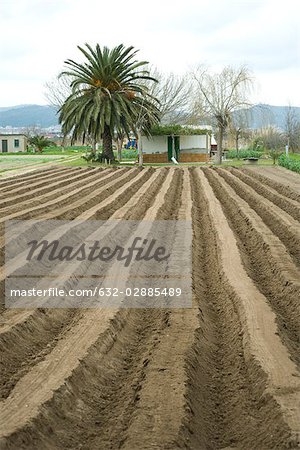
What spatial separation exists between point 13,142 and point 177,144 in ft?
139

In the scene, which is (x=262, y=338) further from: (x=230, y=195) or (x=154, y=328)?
(x=230, y=195)

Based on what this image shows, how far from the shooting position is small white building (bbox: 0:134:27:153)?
8519 centimetres

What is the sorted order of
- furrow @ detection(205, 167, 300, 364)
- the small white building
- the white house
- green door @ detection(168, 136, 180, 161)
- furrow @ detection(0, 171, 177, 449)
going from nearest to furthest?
furrow @ detection(0, 171, 177, 449) < furrow @ detection(205, 167, 300, 364) < the white house < green door @ detection(168, 136, 180, 161) < the small white building

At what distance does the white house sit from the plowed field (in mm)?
35201

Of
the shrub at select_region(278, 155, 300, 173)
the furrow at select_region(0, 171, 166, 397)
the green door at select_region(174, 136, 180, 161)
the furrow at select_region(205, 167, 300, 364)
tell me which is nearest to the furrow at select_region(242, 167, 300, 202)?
the shrub at select_region(278, 155, 300, 173)

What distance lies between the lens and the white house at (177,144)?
4656cm

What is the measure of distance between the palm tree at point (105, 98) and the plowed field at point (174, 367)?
84.9 feet

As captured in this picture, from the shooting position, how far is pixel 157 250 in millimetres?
11391

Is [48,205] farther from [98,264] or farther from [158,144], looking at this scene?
[158,144]

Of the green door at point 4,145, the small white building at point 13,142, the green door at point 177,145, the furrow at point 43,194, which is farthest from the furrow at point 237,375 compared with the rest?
the green door at point 4,145

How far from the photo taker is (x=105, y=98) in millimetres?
37438

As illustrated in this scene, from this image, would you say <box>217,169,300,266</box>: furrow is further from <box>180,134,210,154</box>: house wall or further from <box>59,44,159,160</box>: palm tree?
<box>180,134,210,154</box>: house wall

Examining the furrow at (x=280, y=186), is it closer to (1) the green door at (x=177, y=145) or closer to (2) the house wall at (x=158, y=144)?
(2) the house wall at (x=158, y=144)

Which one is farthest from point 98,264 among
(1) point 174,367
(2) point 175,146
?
(2) point 175,146
